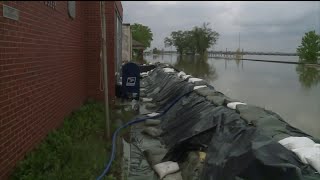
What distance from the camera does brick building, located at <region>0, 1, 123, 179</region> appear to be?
4344mm

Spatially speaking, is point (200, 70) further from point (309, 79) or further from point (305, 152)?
point (305, 152)

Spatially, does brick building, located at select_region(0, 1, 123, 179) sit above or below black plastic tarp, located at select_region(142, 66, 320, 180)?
above

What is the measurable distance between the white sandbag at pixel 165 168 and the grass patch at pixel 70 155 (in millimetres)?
598

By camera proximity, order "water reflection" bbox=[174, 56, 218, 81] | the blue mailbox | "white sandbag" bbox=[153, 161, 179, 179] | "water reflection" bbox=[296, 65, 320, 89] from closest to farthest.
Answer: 1. "white sandbag" bbox=[153, 161, 179, 179]
2. the blue mailbox
3. "water reflection" bbox=[296, 65, 320, 89]
4. "water reflection" bbox=[174, 56, 218, 81]

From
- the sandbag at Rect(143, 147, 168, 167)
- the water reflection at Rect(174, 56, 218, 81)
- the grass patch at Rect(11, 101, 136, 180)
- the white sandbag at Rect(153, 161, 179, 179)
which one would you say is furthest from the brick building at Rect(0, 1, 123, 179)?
the water reflection at Rect(174, 56, 218, 81)

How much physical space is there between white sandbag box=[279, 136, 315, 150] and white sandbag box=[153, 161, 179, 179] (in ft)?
5.64

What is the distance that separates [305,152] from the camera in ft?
13.3

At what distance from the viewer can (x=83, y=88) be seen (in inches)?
422

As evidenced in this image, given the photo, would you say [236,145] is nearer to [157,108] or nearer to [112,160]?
[112,160]

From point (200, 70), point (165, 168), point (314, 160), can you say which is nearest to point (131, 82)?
point (165, 168)

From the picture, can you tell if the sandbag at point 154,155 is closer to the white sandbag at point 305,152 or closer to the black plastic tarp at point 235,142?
the black plastic tarp at point 235,142

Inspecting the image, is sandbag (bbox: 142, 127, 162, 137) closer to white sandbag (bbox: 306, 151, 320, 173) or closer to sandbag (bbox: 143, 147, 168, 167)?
sandbag (bbox: 143, 147, 168, 167)

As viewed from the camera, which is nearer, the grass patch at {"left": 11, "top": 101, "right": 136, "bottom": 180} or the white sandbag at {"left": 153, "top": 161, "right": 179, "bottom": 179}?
the grass patch at {"left": 11, "top": 101, "right": 136, "bottom": 180}

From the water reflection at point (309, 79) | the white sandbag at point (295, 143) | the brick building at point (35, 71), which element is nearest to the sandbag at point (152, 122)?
the brick building at point (35, 71)
